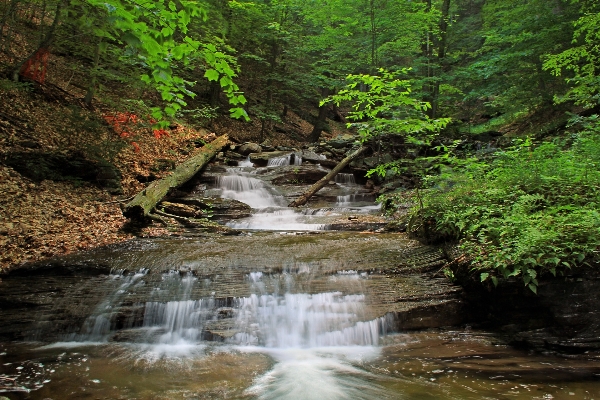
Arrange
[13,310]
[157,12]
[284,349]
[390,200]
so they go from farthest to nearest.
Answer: [390,200] → [13,310] → [284,349] → [157,12]

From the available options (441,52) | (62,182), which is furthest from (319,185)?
(441,52)

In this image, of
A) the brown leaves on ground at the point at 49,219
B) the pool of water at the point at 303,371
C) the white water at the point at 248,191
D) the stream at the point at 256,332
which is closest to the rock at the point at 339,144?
the white water at the point at 248,191

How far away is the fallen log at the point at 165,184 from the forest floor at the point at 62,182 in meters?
0.41

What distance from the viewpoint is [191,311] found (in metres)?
4.64

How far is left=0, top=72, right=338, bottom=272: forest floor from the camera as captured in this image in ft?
20.2

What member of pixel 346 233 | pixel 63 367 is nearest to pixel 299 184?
pixel 346 233

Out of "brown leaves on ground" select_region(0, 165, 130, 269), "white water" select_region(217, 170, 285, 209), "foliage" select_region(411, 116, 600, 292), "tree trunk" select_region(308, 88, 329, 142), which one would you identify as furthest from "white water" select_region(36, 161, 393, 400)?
"tree trunk" select_region(308, 88, 329, 142)

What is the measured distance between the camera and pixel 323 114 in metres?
20.7

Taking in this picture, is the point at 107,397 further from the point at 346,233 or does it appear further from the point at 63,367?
the point at 346,233

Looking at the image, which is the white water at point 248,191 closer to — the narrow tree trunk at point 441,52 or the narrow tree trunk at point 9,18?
the narrow tree trunk at point 9,18

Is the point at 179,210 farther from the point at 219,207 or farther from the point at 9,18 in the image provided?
the point at 9,18

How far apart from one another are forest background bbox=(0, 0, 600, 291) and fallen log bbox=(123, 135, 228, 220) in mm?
507

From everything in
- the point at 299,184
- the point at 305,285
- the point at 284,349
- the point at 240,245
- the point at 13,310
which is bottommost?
the point at 284,349

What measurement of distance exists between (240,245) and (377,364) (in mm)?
3522
